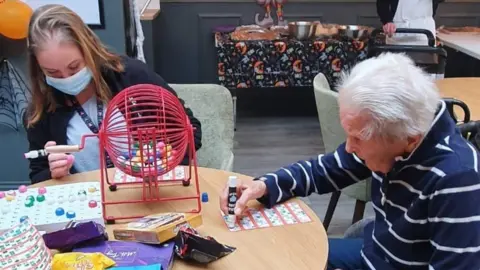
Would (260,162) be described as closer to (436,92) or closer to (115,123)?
(115,123)

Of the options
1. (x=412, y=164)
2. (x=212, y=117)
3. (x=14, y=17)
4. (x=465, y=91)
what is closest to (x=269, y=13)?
(x=465, y=91)

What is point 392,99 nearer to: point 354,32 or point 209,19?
point 354,32

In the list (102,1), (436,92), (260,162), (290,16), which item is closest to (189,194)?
(436,92)

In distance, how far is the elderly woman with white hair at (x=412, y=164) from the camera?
3.61 ft

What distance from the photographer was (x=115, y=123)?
1.41m

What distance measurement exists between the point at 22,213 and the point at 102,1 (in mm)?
1544

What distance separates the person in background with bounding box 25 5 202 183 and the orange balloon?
29.9 inches

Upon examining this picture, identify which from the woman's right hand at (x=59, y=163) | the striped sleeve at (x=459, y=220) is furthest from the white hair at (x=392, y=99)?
the woman's right hand at (x=59, y=163)

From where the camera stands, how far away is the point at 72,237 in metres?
1.15

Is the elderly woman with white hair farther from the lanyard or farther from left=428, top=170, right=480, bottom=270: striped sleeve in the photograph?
the lanyard

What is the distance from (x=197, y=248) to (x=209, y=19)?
3612mm

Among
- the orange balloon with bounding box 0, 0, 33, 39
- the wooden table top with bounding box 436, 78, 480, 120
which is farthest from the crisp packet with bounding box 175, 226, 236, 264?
the orange balloon with bounding box 0, 0, 33, 39

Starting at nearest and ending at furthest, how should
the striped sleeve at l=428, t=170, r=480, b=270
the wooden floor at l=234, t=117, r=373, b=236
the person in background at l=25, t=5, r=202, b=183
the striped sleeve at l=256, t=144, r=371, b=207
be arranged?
the striped sleeve at l=428, t=170, r=480, b=270, the striped sleeve at l=256, t=144, r=371, b=207, the person in background at l=25, t=5, r=202, b=183, the wooden floor at l=234, t=117, r=373, b=236

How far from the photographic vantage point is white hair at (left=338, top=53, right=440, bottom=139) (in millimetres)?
1107
